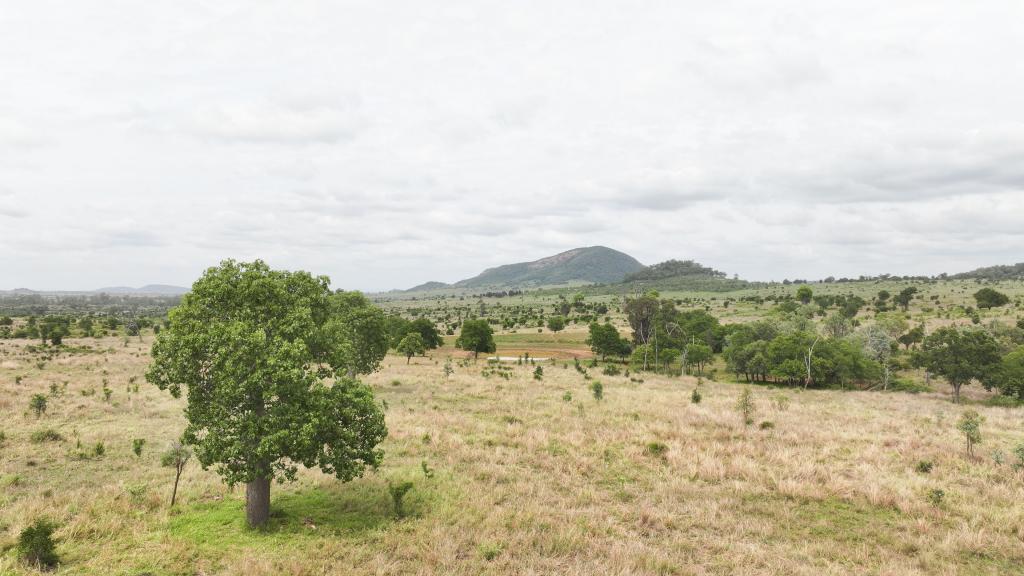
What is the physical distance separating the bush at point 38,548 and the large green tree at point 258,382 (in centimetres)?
346

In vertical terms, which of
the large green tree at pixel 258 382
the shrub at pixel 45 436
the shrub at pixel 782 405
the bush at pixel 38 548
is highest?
the large green tree at pixel 258 382

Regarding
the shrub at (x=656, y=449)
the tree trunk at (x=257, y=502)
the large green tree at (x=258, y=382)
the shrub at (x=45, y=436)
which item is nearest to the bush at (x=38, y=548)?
the large green tree at (x=258, y=382)

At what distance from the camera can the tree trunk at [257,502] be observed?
1434 centimetres

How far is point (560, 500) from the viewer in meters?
Result: 17.5

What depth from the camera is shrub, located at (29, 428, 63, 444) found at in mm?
23859

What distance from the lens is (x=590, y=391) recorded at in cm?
4453


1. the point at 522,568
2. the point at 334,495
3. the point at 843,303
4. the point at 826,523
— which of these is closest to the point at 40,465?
the point at 334,495

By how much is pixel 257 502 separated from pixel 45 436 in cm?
1838

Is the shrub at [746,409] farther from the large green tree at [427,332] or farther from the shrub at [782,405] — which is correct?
the large green tree at [427,332]

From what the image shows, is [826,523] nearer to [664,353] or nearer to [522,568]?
[522,568]

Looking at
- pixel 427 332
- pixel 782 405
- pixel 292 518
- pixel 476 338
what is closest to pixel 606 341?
pixel 476 338

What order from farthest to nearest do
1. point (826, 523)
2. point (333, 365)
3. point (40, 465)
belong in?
point (40, 465), point (826, 523), point (333, 365)

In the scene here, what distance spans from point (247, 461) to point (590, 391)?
34.8 meters

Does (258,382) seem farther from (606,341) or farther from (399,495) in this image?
(606,341)
